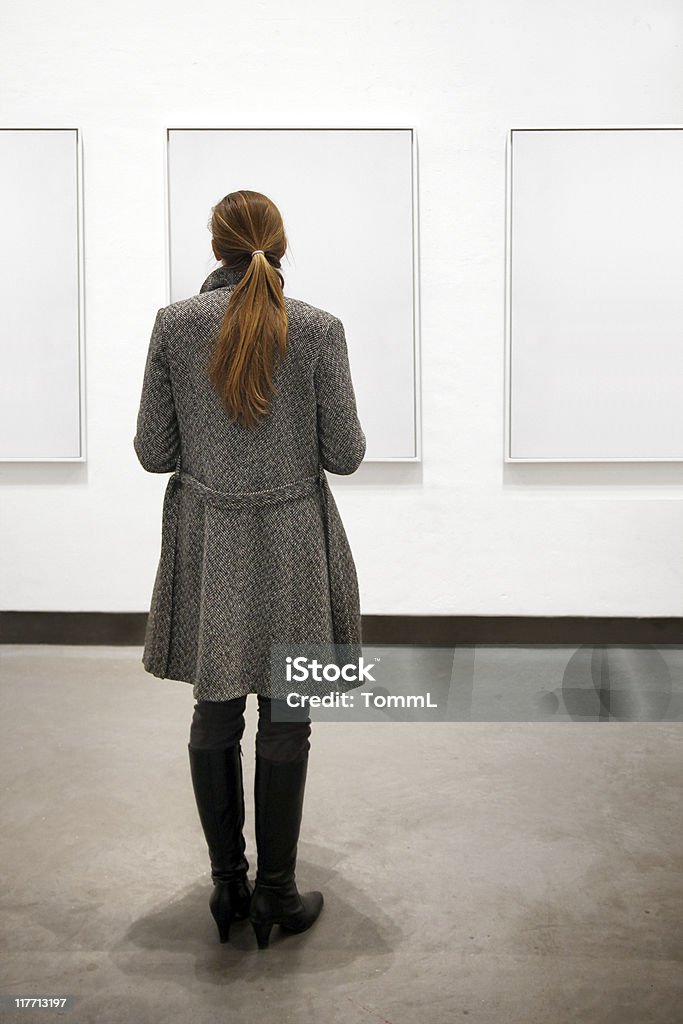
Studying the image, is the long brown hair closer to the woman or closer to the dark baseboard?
the woman

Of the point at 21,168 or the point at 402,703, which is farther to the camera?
the point at 21,168

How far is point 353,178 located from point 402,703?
202 cm

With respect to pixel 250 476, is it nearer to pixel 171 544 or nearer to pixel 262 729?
pixel 171 544

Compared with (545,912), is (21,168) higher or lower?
higher

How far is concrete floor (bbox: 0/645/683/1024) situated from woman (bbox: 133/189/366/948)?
18 cm

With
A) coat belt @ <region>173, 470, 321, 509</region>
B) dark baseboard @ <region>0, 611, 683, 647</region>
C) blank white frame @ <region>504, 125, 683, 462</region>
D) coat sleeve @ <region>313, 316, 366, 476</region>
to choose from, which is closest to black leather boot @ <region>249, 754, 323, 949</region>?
coat belt @ <region>173, 470, 321, 509</region>

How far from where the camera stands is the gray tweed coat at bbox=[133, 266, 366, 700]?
1846 mm

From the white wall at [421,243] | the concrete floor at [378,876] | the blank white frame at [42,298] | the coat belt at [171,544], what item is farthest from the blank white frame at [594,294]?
the coat belt at [171,544]

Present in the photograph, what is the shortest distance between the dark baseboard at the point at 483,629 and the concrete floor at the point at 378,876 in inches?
28.2

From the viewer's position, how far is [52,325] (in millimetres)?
3938

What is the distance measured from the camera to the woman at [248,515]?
1.81 metres

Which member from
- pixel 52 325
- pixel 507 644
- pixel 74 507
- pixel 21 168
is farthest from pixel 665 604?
pixel 21 168

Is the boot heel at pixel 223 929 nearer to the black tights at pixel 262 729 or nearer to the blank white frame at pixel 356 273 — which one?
the black tights at pixel 262 729

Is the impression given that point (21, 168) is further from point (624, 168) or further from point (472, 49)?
point (624, 168)
